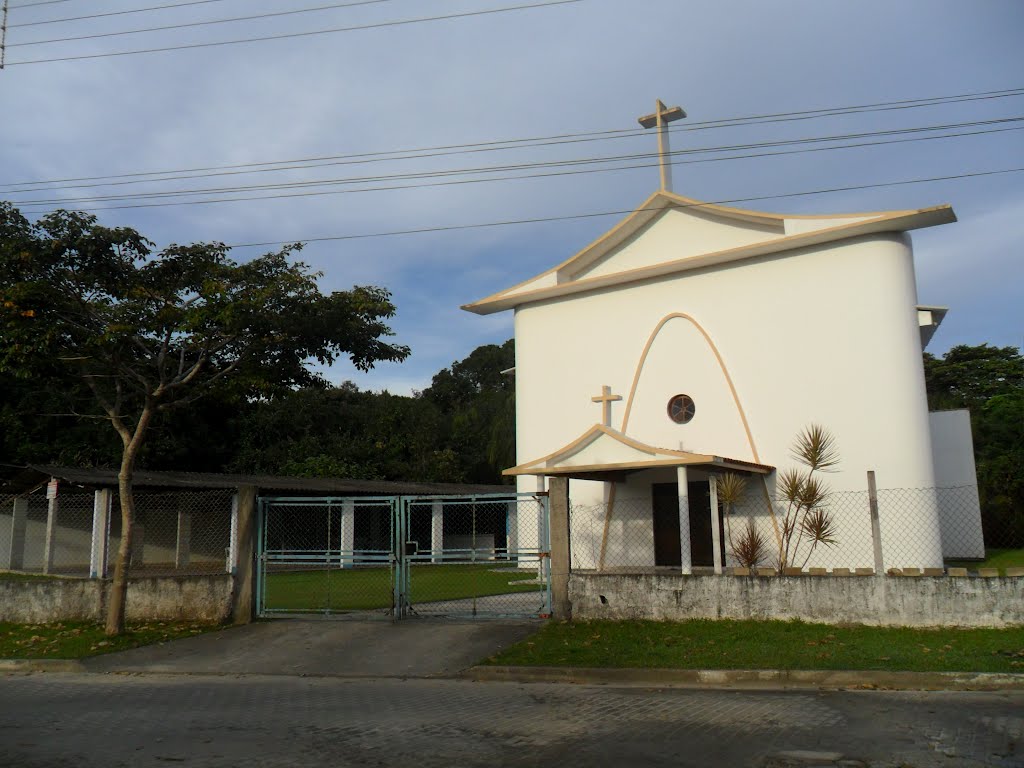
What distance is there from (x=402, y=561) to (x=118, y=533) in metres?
18.6

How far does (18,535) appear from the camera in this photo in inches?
1058

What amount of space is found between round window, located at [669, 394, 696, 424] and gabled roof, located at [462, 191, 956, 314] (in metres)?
3.01

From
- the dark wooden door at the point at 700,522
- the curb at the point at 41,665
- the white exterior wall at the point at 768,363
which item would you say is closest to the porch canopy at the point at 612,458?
the white exterior wall at the point at 768,363

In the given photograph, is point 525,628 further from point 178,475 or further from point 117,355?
point 178,475

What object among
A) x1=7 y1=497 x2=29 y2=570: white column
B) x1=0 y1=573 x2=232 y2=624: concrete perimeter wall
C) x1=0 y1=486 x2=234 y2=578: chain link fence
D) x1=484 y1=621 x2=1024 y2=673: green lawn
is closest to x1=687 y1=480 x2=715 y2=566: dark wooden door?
x1=484 y1=621 x2=1024 y2=673: green lawn

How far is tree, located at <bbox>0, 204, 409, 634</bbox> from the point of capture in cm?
1291

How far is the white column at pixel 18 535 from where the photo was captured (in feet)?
86.0

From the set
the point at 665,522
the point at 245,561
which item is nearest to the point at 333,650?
the point at 245,561

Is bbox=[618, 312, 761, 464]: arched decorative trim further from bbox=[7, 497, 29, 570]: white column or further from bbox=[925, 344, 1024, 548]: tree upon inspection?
bbox=[7, 497, 29, 570]: white column

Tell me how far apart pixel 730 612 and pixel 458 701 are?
A: 4.66m

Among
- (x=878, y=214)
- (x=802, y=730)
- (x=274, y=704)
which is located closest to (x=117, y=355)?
(x=274, y=704)

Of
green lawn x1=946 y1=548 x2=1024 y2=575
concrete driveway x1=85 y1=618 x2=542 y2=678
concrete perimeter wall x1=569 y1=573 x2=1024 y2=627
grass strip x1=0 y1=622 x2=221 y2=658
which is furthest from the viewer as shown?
green lawn x1=946 y1=548 x2=1024 y2=575

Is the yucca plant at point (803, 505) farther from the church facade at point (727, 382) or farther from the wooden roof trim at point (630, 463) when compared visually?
the wooden roof trim at point (630, 463)

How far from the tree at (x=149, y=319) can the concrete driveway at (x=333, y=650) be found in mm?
1474
